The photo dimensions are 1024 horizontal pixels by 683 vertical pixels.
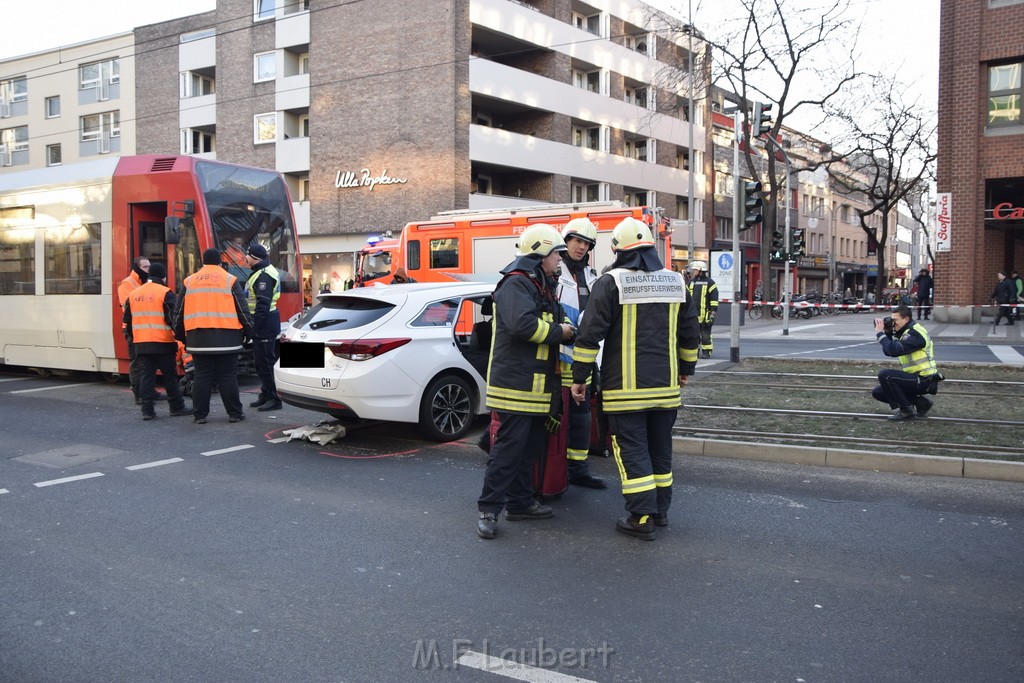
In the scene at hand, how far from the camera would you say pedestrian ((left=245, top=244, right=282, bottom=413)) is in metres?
9.85

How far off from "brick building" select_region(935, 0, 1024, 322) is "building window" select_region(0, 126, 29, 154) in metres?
44.3

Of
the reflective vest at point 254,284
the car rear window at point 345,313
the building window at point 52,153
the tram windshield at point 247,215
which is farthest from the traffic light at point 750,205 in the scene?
the building window at point 52,153

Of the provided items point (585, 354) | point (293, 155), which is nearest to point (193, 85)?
point (293, 155)

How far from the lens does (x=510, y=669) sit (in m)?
3.29

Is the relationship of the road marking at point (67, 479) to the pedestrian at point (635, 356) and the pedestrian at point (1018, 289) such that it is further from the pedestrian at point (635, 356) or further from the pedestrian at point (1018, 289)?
the pedestrian at point (1018, 289)

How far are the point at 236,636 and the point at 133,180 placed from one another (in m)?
9.57

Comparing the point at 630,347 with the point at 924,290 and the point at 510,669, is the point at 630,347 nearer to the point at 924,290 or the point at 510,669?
the point at 510,669

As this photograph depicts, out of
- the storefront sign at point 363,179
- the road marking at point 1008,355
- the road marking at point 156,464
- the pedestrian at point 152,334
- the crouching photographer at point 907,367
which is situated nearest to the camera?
the road marking at point 156,464

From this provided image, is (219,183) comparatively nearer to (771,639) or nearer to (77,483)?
(77,483)

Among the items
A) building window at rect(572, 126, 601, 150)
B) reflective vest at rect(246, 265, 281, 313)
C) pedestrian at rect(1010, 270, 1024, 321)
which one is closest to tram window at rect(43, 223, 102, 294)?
reflective vest at rect(246, 265, 281, 313)

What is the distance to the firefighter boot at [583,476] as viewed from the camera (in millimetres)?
6113

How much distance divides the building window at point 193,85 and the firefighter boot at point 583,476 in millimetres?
36210

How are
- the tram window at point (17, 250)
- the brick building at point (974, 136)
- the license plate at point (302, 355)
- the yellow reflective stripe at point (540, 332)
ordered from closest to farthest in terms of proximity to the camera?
the yellow reflective stripe at point (540, 332)
the license plate at point (302, 355)
the tram window at point (17, 250)
the brick building at point (974, 136)

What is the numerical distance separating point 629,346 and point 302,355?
3.83 metres
